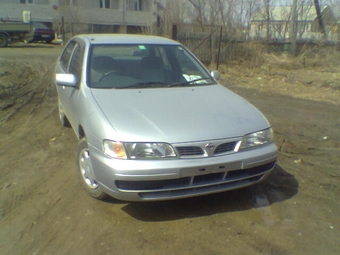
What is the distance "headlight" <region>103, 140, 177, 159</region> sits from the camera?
10.6 ft

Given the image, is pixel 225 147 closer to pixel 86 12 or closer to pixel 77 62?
pixel 77 62

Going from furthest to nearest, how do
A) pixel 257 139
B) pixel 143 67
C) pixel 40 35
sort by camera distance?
pixel 40 35, pixel 143 67, pixel 257 139

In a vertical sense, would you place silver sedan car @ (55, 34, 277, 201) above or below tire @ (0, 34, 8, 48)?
below

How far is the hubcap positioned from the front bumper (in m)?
0.30

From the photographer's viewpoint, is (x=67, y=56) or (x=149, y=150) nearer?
(x=149, y=150)

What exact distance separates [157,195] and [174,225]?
343 millimetres

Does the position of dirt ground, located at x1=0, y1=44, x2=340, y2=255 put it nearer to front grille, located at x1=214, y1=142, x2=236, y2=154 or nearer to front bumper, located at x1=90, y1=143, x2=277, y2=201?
front bumper, located at x1=90, y1=143, x2=277, y2=201

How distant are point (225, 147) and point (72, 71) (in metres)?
2.66

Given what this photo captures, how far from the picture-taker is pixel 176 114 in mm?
3654

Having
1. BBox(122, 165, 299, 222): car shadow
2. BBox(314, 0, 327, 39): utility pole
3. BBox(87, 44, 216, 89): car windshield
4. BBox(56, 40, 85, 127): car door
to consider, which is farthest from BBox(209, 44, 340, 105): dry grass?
BBox(56, 40, 85, 127): car door

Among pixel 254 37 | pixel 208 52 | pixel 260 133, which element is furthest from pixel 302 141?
pixel 254 37

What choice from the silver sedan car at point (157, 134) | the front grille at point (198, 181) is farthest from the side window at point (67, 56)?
the front grille at point (198, 181)

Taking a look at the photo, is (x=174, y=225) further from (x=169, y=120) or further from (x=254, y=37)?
(x=254, y=37)

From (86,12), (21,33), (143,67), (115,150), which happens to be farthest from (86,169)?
(86,12)
